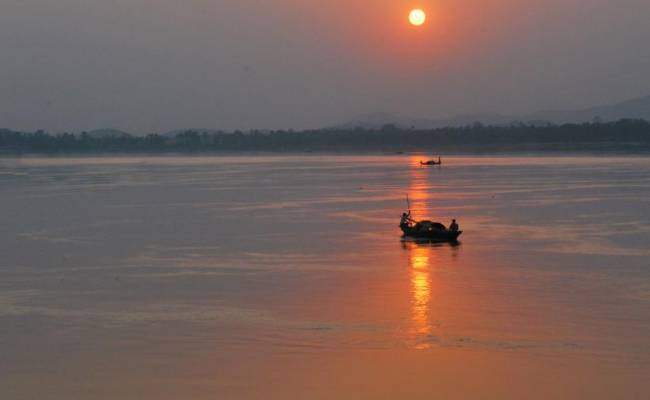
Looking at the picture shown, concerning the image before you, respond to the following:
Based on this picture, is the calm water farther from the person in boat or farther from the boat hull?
the person in boat

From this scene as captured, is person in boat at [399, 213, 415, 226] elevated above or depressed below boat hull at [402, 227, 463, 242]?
above

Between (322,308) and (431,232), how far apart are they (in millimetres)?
13464

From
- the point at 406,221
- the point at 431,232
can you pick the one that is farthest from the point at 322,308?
the point at 406,221

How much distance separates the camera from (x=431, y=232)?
3450cm

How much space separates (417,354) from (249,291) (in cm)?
738

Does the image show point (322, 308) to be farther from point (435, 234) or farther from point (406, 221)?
point (406, 221)

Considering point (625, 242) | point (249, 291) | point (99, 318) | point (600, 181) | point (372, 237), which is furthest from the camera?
point (600, 181)

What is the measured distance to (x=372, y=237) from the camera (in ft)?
119

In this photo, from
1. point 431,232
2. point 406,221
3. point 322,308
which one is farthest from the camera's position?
point 406,221

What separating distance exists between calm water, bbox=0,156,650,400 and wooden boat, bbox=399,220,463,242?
1.67 feet

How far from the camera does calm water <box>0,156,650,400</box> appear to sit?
16.1m

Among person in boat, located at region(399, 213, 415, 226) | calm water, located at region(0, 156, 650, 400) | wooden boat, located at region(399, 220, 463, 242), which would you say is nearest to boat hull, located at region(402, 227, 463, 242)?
wooden boat, located at region(399, 220, 463, 242)

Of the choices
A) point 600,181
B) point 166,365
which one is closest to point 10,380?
point 166,365

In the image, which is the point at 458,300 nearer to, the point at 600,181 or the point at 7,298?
the point at 7,298
